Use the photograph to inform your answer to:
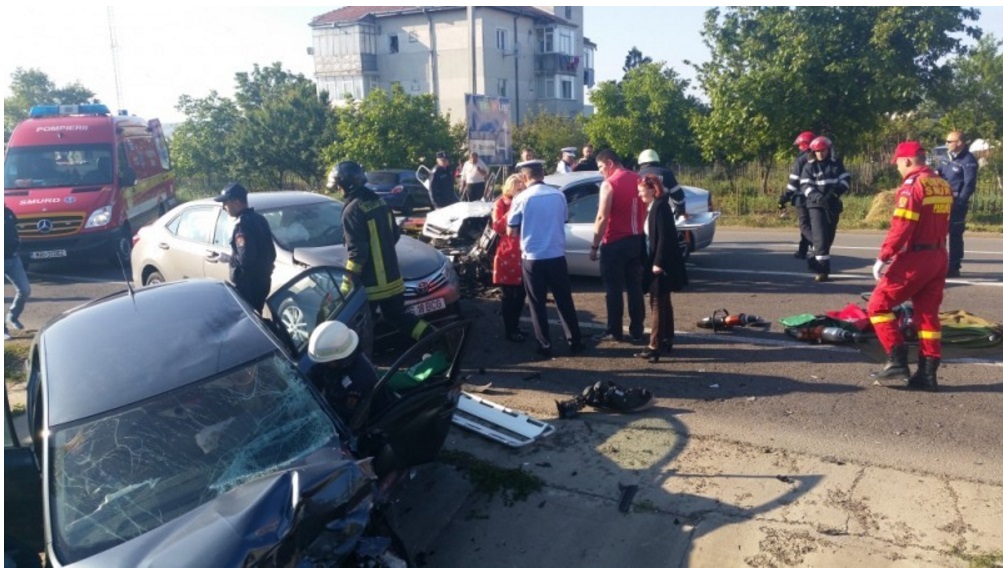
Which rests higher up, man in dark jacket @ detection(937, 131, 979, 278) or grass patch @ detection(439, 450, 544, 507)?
man in dark jacket @ detection(937, 131, 979, 278)

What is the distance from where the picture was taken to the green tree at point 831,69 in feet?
57.5

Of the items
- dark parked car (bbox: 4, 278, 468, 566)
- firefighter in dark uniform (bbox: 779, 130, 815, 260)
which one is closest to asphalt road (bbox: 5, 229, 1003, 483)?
firefighter in dark uniform (bbox: 779, 130, 815, 260)

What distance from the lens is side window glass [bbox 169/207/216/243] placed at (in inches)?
352

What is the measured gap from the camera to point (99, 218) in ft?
45.6

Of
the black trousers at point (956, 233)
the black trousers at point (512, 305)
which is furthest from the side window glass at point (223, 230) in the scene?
the black trousers at point (956, 233)

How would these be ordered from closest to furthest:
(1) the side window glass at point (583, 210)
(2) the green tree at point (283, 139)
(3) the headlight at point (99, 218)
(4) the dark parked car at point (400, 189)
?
(1) the side window glass at point (583, 210) < (3) the headlight at point (99, 218) < (4) the dark parked car at point (400, 189) < (2) the green tree at point (283, 139)

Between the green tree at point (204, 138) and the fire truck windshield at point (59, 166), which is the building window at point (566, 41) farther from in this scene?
the fire truck windshield at point (59, 166)

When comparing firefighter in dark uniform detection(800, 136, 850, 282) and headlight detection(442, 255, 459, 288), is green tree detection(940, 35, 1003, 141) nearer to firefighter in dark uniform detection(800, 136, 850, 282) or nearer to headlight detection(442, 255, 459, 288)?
firefighter in dark uniform detection(800, 136, 850, 282)

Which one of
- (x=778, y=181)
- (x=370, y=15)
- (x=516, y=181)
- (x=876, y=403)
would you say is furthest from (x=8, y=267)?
(x=370, y=15)

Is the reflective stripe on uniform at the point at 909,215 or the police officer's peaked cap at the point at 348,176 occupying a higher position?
the police officer's peaked cap at the point at 348,176

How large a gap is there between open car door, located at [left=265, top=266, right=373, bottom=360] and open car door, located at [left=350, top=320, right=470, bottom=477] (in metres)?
0.63

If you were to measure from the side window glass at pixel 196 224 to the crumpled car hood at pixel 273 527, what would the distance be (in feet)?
20.2

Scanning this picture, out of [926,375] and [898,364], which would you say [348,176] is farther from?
[926,375]

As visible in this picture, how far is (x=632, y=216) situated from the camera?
757 centimetres
